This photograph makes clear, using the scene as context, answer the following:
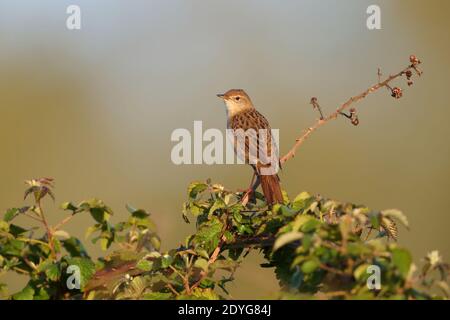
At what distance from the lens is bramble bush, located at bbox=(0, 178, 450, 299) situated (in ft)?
8.30

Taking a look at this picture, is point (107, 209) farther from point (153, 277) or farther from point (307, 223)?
point (307, 223)

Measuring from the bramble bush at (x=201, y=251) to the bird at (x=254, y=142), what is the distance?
82 centimetres

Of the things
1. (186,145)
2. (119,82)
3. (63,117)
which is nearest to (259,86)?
(119,82)

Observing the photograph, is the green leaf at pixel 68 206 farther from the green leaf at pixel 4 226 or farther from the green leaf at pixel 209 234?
the green leaf at pixel 209 234

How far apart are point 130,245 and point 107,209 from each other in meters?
0.22

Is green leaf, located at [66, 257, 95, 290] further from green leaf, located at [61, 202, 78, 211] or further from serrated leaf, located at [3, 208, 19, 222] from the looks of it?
→ serrated leaf, located at [3, 208, 19, 222]

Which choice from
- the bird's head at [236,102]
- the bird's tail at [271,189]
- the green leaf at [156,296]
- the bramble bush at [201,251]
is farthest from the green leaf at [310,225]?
the bird's head at [236,102]

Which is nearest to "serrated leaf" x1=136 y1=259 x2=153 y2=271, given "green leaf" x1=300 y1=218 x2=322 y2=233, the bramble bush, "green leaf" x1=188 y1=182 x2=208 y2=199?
the bramble bush

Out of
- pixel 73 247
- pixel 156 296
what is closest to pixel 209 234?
pixel 156 296

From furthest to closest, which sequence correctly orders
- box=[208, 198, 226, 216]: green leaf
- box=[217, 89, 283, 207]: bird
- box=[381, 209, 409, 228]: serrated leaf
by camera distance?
box=[217, 89, 283, 207]: bird
box=[208, 198, 226, 216]: green leaf
box=[381, 209, 409, 228]: serrated leaf

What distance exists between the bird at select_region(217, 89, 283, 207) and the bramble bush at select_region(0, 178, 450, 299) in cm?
82

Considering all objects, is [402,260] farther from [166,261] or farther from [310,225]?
[166,261]

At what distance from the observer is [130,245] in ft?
10.6

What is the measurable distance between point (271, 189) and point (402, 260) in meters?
2.24
